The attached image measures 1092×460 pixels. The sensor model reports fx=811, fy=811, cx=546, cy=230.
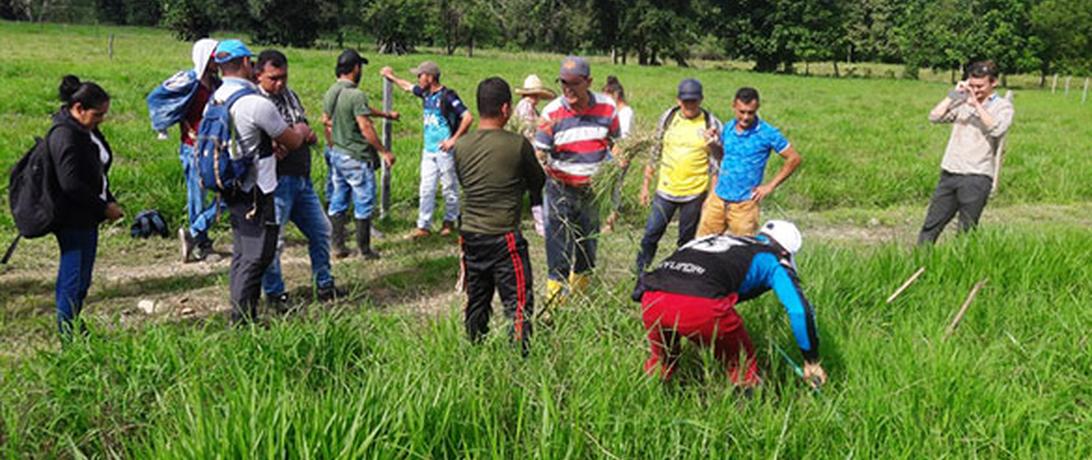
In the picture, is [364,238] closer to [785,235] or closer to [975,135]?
[785,235]

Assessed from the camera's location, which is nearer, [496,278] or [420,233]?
[496,278]

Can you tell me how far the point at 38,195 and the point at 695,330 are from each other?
139 inches

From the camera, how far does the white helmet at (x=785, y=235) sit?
378 centimetres

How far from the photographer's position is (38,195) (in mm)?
4371

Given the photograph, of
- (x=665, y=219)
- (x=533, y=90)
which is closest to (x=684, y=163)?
(x=665, y=219)

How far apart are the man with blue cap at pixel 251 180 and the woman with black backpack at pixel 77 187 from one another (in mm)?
647

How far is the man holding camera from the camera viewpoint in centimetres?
638

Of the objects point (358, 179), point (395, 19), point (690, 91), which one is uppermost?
point (395, 19)

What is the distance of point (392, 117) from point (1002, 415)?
5.58 m

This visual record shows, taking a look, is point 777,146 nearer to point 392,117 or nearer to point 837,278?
point 837,278

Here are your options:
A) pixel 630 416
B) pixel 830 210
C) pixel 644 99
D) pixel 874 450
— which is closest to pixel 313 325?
pixel 630 416

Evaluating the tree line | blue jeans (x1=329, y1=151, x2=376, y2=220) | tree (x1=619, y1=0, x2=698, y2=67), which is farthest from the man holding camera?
tree (x1=619, y1=0, x2=698, y2=67)

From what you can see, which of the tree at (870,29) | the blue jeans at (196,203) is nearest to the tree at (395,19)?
the tree at (870,29)

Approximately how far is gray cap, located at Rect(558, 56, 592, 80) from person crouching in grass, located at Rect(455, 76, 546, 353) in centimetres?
83
